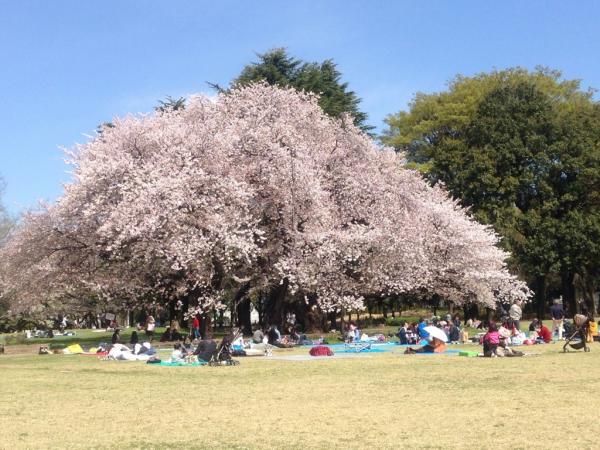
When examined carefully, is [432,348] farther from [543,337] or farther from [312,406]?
[312,406]

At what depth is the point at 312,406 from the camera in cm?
1485

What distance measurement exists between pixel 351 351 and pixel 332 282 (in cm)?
944

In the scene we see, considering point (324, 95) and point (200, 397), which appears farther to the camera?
point (324, 95)

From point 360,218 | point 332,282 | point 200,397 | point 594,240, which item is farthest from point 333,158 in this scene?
point 200,397

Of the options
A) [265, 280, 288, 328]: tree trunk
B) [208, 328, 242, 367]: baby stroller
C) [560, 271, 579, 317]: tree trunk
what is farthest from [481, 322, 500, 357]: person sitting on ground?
[560, 271, 579, 317]: tree trunk

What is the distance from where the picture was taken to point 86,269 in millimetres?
40000

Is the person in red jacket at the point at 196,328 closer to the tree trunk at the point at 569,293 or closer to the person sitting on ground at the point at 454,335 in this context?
the person sitting on ground at the point at 454,335

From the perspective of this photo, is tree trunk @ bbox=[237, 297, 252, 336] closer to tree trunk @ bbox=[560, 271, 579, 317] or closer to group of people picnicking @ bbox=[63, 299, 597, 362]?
group of people picnicking @ bbox=[63, 299, 597, 362]

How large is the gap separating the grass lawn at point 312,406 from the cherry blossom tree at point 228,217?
12.7 meters

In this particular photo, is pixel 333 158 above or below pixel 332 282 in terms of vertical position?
above

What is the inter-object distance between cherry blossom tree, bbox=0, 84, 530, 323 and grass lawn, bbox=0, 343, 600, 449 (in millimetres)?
12702

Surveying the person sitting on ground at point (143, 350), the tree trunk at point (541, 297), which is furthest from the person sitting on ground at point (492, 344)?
the tree trunk at point (541, 297)

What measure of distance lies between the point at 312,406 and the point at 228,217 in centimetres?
2253

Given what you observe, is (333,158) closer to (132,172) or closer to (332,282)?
(332,282)
